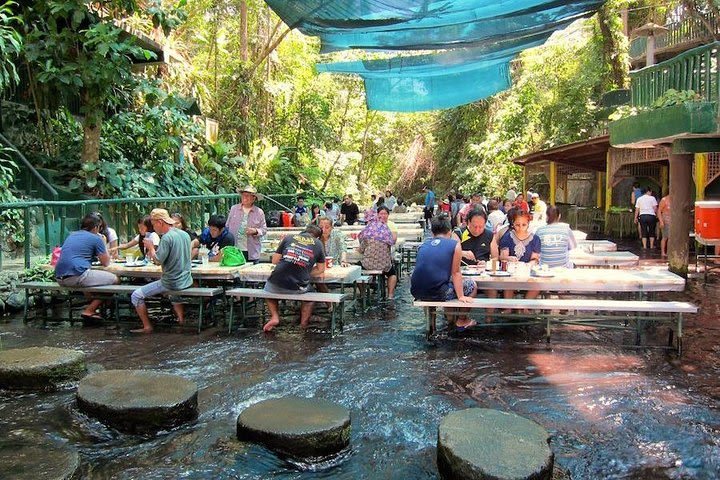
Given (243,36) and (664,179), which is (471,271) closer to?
(664,179)

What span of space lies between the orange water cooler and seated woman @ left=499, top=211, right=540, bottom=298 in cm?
534

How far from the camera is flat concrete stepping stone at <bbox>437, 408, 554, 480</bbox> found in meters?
3.76

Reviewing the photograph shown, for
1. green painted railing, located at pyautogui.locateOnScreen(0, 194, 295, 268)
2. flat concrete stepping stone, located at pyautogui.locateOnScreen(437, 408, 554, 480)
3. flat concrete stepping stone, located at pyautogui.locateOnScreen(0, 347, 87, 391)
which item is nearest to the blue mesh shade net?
green painted railing, located at pyautogui.locateOnScreen(0, 194, 295, 268)

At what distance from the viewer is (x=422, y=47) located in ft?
33.6

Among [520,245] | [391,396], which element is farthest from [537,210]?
[391,396]

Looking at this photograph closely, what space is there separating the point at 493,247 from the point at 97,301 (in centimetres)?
532

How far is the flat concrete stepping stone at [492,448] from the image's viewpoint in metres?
3.76

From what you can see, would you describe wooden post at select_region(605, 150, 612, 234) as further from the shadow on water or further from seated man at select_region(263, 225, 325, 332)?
seated man at select_region(263, 225, 325, 332)

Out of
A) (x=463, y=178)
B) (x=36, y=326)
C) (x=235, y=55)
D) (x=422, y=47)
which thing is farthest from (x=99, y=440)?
(x=463, y=178)

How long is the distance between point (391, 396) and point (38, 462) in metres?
2.81

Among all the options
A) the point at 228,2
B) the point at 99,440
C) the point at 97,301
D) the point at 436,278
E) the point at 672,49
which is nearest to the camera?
the point at 99,440

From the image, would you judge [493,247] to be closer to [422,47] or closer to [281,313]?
[281,313]

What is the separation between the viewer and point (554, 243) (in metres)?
8.02

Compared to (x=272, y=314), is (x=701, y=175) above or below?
above
